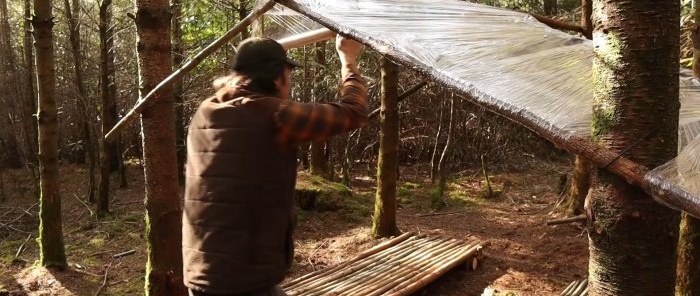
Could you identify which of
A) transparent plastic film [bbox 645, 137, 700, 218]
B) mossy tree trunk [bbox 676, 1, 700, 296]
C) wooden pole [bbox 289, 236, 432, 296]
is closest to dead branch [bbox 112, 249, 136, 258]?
wooden pole [bbox 289, 236, 432, 296]


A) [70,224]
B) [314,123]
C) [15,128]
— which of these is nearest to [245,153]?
[314,123]

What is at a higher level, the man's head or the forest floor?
the man's head

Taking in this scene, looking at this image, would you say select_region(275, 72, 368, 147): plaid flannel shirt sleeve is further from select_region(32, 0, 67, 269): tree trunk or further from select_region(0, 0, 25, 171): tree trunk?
select_region(0, 0, 25, 171): tree trunk

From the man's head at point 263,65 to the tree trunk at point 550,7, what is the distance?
40.6ft

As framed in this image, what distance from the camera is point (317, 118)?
2.19 metres

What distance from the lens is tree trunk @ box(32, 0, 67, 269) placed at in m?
7.40

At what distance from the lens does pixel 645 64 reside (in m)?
1.82

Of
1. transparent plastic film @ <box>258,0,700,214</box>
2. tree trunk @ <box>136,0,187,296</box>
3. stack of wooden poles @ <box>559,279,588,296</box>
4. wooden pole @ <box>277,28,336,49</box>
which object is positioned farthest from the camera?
stack of wooden poles @ <box>559,279,588,296</box>

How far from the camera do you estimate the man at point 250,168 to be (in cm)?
218

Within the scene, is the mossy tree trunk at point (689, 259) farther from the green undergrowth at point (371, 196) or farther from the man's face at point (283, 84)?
the green undergrowth at point (371, 196)

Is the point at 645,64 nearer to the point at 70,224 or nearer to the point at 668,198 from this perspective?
the point at 668,198

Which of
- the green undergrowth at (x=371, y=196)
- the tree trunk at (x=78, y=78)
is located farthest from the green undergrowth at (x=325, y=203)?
the tree trunk at (x=78, y=78)

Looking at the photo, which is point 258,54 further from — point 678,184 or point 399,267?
point 399,267

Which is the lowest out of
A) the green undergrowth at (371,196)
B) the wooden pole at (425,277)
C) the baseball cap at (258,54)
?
the wooden pole at (425,277)
